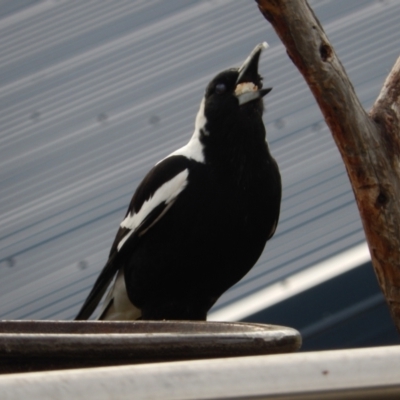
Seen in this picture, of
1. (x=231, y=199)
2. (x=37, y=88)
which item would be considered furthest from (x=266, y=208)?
(x=37, y=88)

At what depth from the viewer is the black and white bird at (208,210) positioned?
1846 mm

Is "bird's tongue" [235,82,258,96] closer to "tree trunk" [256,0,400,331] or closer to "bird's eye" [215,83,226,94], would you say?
"bird's eye" [215,83,226,94]

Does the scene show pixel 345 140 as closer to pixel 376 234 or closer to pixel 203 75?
pixel 376 234


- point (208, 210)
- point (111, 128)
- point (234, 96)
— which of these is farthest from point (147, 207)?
point (111, 128)

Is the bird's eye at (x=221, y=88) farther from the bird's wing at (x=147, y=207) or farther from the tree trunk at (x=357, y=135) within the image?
the tree trunk at (x=357, y=135)

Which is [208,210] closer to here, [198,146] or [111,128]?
[198,146]

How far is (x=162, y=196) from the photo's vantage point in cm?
191

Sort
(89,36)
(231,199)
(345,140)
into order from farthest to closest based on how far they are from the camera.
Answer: (89,36), (231,199), (345,140)

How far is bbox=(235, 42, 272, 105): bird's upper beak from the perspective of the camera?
1.88 meters

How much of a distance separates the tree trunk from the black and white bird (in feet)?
2.01

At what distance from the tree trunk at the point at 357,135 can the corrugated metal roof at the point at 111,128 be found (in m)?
1.39

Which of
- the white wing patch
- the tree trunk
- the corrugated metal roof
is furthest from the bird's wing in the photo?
the tree trunk

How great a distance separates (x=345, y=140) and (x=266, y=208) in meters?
0.64

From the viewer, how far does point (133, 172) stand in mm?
2623
